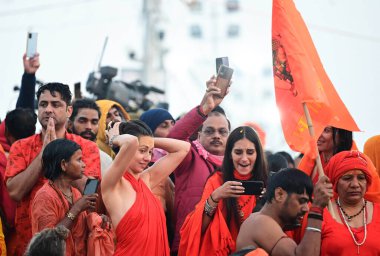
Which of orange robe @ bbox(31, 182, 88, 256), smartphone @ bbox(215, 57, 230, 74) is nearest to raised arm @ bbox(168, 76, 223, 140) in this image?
smartphone @ bbox(215, 57, 230, 74)

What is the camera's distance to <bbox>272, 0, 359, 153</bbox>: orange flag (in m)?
6.98

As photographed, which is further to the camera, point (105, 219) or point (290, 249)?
point (105, 219)

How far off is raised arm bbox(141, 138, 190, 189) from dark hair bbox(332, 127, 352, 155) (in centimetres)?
109

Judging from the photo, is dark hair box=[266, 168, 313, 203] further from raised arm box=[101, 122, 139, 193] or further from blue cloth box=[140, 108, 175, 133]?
blue cloth box=[140, 108, 175, 133]

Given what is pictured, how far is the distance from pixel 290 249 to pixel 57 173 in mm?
1811

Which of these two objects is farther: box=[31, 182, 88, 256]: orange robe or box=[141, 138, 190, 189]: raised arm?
box=[141, 138, 190, 189]: raised arm

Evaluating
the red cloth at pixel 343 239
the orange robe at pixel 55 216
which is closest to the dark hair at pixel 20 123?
the orange robe at pixel 55 216

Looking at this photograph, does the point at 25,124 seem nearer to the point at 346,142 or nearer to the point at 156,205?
the point at 156,205

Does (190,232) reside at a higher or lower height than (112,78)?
lower

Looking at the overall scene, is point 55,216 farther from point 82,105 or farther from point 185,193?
point 82,105

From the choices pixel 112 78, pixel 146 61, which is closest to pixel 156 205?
pixel 112 78

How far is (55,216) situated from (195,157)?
1.44 meters

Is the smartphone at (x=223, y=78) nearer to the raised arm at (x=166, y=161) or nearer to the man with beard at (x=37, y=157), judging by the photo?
the raised arm at (x=166, y=161)

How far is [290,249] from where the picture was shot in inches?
251
